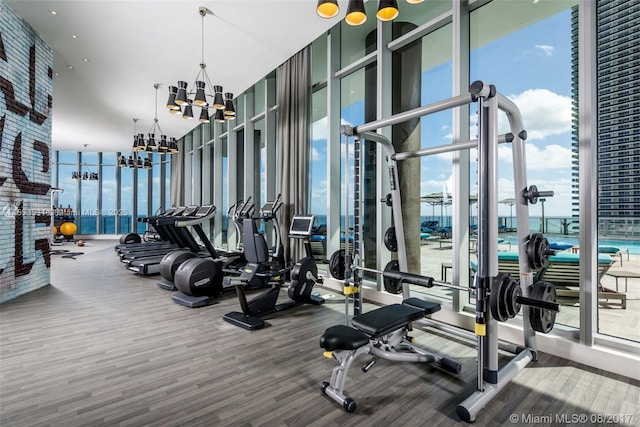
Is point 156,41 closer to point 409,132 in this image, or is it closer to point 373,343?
point 409,132

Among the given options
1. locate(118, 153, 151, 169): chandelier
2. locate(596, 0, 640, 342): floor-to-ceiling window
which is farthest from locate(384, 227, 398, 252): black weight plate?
locate(118, 153, 151, 169): chandelier

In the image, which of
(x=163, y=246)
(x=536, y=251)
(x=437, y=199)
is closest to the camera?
(x=536, y=251)

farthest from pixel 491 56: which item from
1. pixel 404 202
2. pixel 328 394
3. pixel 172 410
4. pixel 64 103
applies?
pixel 64 103

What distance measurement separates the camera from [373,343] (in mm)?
2605

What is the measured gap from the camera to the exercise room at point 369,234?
211 centimetres

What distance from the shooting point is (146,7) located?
453 cm

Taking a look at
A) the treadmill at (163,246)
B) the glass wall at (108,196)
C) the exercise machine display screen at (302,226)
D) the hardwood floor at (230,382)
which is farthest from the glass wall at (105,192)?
the hardwood floor at (230,382)

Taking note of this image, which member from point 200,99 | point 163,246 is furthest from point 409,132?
point 163,246

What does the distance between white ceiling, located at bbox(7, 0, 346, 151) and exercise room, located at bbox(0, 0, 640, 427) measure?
48mm

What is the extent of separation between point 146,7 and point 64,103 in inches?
240

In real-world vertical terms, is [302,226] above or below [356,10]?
below

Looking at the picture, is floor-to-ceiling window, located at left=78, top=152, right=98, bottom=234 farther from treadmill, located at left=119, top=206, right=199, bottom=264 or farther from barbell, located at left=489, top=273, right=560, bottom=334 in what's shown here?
barbell, located at left=489, top=273, right=560, bottom=334

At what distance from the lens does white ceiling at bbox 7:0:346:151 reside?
4.59 m

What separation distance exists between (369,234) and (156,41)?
4778 millimetres
